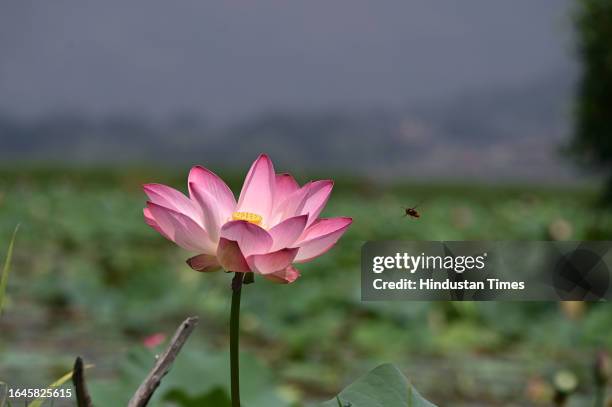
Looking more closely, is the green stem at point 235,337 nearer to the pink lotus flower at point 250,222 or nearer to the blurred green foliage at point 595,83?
the pink lotus flower at point 250,222

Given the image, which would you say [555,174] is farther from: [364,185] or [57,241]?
[57,241]

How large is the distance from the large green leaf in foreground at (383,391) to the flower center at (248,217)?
172 mm

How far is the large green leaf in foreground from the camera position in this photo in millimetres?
704

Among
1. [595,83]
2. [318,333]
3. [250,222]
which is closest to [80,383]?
[250,222]

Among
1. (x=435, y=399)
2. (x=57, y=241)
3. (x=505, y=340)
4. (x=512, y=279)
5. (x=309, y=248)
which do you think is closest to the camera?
(x=309, y=248)

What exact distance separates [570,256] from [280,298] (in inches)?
101

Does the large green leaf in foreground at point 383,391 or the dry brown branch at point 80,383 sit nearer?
the dry brown branch at point 80,383

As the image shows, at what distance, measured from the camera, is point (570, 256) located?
0.88 meters

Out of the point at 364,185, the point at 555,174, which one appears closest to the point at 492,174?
the point at 555,174

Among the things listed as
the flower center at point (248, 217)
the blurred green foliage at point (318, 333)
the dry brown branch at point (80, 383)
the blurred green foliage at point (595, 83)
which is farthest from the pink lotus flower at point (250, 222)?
the blurred green foliage at point (595, 83)

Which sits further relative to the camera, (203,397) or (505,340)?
(505,340)

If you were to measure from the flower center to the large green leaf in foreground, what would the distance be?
17 centimetres

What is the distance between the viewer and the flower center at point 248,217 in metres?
0.69

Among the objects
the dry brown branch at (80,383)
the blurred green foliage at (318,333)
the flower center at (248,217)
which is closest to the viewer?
the dry brown branch at (80,383)
